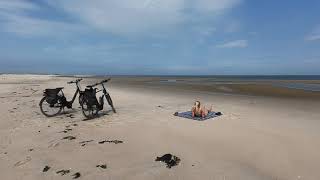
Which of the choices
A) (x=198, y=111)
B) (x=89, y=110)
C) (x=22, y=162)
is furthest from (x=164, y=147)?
(x=89, y=110)

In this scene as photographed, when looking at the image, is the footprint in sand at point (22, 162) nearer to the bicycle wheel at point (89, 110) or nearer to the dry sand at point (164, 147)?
the dry sand at point (164, 147)

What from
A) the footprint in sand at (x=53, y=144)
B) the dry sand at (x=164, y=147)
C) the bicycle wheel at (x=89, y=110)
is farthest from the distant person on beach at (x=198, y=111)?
the footprint in sand at (x=53, y=144)

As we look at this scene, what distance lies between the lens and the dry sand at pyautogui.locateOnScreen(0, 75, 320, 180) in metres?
5.04

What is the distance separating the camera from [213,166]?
5285mm

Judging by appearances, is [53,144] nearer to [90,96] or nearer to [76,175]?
[76,175]

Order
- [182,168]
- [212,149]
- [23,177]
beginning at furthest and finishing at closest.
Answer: [212,149] < [182,168] < [23,177]

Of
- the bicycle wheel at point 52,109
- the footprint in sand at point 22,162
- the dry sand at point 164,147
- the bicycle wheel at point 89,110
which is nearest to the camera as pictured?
the dry sand at point 164,147

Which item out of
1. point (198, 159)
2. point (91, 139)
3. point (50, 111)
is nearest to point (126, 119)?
point (91, 139)

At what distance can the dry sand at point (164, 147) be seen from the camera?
504 centimetres

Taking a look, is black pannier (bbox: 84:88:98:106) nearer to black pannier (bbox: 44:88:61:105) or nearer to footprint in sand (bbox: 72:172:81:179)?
black pannier (bbox: 44:88:61:105)

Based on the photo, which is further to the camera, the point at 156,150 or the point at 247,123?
the point at 247,123

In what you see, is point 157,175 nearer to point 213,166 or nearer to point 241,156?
point 213,166

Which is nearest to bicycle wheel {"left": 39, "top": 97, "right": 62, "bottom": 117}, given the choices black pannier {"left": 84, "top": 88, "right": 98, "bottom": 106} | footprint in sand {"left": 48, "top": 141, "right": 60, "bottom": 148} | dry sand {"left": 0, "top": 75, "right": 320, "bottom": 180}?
dry sand {"left": 0, "top": 75, "right": 320, "bottom": 180}

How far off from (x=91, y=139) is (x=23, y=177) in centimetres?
247
